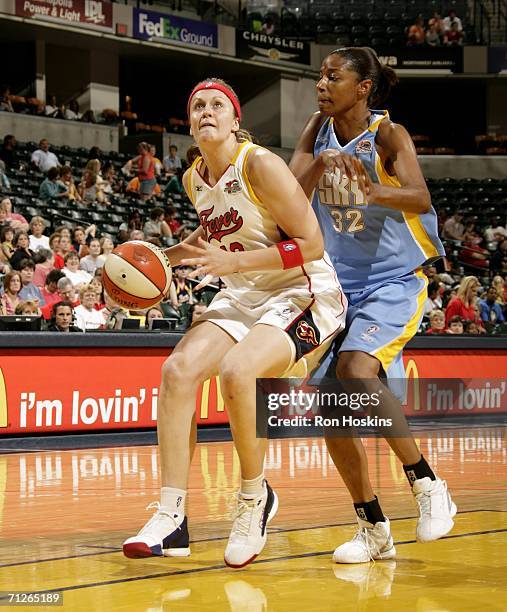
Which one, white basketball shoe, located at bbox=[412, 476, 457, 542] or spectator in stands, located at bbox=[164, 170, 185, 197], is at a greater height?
spectator in stands, located at bbox=[164, 170, 185, 197]

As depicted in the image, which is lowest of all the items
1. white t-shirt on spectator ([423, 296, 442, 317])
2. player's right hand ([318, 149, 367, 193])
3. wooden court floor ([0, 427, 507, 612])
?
wooden court floor ([0, 427, 507, 612])

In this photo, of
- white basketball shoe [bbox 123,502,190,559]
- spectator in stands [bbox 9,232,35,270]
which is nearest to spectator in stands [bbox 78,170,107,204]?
spectator in stands [bbox 9,232,35,270]

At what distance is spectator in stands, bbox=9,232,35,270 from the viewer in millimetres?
11445

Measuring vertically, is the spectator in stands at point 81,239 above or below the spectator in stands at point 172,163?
below

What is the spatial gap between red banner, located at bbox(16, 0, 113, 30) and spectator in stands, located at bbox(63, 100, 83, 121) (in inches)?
71.3

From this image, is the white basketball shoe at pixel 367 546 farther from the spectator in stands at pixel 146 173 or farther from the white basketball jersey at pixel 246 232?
the spectator in stands at pixel 146 173

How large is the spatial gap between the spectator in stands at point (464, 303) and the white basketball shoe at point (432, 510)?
32.5ft

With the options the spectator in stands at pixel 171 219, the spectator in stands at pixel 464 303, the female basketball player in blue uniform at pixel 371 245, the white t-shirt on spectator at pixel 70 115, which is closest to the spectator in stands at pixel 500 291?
the spectator in stands at pixel 464 303

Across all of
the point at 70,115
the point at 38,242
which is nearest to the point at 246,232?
the point at 38,242

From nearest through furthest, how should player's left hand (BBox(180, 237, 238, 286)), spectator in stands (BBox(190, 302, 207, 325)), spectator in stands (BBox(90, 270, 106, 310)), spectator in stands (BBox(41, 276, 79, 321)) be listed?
1. player's left hand (BBox(180, 237, 238, 286))
2. spectator in stands (BBox(41, 276, 79, 321))
3. spectator in stands (BBox(90, 270, 106, 310))
4. spectator in stands (BBox(190, 302, 207, 325))

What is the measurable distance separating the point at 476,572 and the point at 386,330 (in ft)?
3.59

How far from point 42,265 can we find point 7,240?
31.1 inches

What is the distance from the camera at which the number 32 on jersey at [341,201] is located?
4703 millimetres

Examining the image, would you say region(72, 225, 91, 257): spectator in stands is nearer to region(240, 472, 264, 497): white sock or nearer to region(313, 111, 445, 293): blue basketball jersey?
region(313, 111, 445, 293): blue basketball jersey
